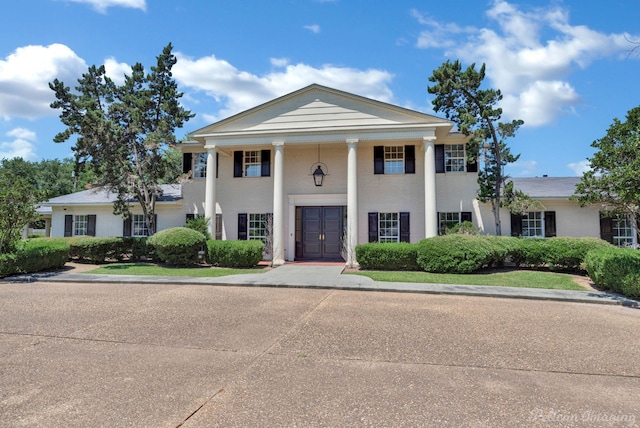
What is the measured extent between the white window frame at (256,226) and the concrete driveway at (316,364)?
9.27 m

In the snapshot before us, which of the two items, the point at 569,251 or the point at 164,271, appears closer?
the point at 569,251

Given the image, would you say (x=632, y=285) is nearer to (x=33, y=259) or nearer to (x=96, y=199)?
(x=33, y=259)

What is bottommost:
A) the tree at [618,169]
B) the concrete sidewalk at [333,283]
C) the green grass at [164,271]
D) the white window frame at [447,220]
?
the concrete sidewalk at [333,283]

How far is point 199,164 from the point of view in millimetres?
18266

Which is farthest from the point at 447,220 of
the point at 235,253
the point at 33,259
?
the point at 33,259

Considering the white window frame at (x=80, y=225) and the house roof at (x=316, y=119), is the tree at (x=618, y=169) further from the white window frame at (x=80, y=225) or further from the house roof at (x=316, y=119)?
the white window frame at (x=80, y=225)

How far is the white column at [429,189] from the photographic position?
14531mm

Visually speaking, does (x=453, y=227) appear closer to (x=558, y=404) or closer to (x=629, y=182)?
(x=629, y=182)

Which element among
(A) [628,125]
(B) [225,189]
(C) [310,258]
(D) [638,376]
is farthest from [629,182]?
(B) [225,189]

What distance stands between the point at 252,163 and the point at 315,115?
393 centimetres

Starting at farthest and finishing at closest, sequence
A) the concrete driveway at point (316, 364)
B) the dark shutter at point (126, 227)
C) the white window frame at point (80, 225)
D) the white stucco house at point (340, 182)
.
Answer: the white window frame at point (80, 225), the dark shutter at point (126, 227), the white stucco house at point (340, 182), the concrete driveway at point (316, 364)

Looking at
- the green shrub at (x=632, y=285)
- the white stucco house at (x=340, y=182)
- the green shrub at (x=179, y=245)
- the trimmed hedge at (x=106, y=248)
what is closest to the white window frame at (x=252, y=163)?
the white stucco house at (x=340, y=182)

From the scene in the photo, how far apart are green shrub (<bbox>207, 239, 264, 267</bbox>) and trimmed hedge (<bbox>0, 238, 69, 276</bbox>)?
558 centimetres

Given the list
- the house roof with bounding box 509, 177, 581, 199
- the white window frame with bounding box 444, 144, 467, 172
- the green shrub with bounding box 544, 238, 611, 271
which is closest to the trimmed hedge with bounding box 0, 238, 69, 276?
the white window frame with bounding box 444, 144, 467, 172
